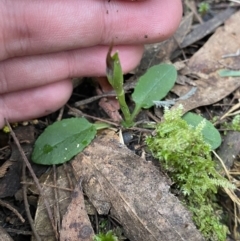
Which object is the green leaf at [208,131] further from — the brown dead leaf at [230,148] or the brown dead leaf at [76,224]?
the brown dead leaf at [76,224]

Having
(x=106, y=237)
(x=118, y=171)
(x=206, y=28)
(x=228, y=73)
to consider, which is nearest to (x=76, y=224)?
(x=106, y=237)

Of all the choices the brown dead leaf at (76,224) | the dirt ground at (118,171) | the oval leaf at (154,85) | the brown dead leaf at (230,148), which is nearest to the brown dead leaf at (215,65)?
the dirt ground at (118,171)

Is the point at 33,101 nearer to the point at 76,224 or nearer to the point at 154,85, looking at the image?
the point at 154,85

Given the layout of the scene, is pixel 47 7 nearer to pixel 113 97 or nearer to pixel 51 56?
pixel 51 56

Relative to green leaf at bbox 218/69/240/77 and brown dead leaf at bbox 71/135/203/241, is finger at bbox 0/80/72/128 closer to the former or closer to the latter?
brown dead leaf at bbox 71/135/203/241

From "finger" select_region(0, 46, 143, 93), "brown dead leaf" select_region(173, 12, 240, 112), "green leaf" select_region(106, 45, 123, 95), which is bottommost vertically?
"brown dead leaf" select_region(173, 12, 240, 112)

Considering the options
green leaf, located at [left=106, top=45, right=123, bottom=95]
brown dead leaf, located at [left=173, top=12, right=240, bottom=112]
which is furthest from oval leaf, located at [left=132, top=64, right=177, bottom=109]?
green leaf, located at [left=106, top=45, right=123, bottom=95]
